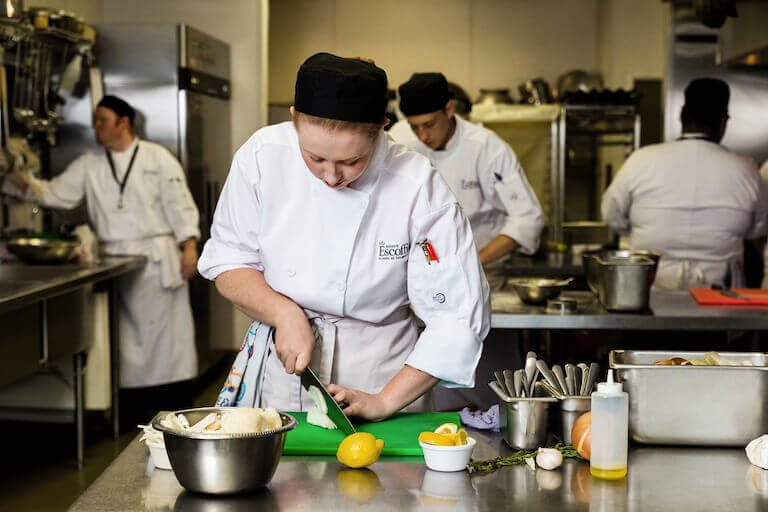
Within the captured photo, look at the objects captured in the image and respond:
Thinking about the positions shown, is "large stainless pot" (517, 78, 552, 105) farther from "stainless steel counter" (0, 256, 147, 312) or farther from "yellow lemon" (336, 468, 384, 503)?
"yellow lemon" (336, 468, 384, 503)

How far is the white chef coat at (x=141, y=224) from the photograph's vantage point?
4.50m

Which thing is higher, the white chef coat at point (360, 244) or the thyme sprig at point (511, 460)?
the white chef coat at point (360, 244)

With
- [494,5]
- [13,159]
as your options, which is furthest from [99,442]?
[494,5]

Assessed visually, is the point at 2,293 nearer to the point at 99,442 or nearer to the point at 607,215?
the point at 99,442

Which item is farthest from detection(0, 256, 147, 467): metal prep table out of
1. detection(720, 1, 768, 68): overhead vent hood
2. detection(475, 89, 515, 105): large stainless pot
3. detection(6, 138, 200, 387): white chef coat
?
detection(720, 1, 768, 68): overhead vent hood

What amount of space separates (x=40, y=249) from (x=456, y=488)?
3.08 m

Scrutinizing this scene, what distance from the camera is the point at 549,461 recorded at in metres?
1.42

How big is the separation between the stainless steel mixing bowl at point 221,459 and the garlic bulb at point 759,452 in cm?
77

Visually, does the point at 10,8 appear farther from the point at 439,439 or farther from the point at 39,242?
the point at 439,439

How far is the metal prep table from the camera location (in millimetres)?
3086

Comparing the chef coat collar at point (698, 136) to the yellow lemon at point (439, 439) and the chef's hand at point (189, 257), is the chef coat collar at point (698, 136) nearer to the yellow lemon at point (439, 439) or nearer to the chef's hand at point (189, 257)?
the chef's hand at point (189, 257)

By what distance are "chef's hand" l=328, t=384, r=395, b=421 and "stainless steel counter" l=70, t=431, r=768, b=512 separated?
130mm

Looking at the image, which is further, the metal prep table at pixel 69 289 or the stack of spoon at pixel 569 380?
the metal prep table at pixel 69 289

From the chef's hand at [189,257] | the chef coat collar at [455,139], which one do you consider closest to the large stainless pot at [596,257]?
the chef coat collar at [455,139]
